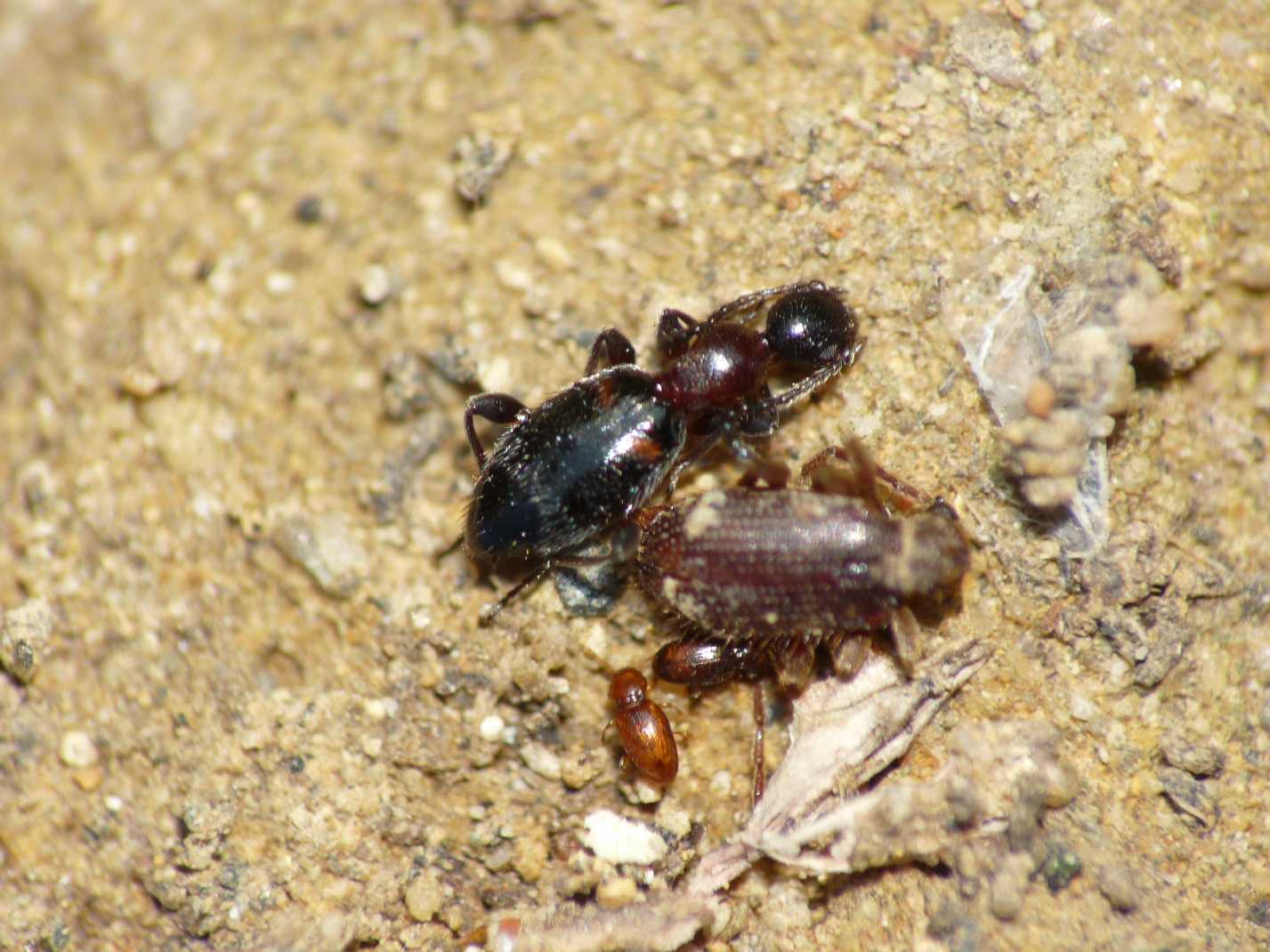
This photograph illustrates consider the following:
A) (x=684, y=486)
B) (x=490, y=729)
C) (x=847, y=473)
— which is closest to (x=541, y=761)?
(x=490, y=729)

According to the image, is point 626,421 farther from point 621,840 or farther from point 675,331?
point 621,840

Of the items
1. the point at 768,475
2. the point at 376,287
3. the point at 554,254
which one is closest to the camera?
the point at 768,475

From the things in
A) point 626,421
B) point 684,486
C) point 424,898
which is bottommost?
point 424,898

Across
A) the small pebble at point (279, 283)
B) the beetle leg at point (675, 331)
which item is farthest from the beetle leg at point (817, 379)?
the small pebble at point (279, 283)

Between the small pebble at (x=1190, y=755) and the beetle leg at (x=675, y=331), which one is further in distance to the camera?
the beetle leg at (x=675, y=331)

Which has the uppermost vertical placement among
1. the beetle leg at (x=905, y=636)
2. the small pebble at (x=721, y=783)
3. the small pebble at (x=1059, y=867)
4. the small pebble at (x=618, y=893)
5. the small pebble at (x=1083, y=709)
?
the beetle leg at (x=905, y=636)

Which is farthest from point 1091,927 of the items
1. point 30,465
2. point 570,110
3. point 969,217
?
point 30,465

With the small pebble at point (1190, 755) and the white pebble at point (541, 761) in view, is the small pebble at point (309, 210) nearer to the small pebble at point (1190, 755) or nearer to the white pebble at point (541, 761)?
the white pebble at point (541, 761)

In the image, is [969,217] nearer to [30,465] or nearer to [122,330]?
[122,330]
